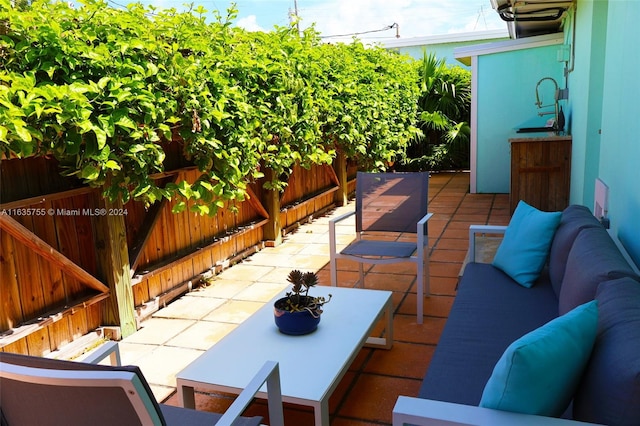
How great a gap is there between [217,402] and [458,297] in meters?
1.32

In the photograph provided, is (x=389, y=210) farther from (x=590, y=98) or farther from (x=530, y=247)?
(x=590, y=98)

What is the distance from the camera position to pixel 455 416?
1.37m

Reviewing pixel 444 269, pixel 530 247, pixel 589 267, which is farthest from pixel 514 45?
pixel 589 267

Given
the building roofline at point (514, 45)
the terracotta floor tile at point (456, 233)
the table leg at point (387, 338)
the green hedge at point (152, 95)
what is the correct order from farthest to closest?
the building roofline at point (514, 45)
the terracotta floor tile at point (456, 233)
the table leg at point (387, 338)
the green hedge at point (152, 95)

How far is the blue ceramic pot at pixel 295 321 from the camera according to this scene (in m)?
2.36

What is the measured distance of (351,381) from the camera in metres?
2.70

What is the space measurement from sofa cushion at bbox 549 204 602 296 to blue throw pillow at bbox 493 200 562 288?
0.04 metres

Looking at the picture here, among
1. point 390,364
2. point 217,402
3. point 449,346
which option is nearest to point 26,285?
point 217,402

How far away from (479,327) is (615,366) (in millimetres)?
1001

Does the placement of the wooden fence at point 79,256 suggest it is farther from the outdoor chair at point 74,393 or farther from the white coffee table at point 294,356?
the outdoor chair at point 74,393

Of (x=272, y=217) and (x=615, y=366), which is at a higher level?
(x=615, y=366)

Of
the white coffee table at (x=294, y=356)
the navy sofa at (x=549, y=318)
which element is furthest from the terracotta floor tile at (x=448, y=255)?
the white coffee table at (x=294, y=356)

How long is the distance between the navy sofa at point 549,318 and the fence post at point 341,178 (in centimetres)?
447

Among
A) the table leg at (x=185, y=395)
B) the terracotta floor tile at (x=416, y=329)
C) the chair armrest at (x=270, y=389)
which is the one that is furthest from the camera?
the terracotta floor tile at (x=416, y=329)
